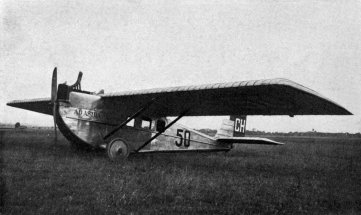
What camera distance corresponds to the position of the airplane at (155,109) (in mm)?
7293

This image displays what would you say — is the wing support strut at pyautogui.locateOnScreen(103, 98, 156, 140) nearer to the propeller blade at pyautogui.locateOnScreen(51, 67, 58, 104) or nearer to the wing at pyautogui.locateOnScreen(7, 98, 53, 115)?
the propeller blade at pyautogui.locateOnScreen(51, 67, 58, 104)

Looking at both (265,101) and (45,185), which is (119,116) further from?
(45,185)

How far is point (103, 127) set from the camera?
9664mm

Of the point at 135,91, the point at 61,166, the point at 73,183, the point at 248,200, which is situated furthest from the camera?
the point at 135,91

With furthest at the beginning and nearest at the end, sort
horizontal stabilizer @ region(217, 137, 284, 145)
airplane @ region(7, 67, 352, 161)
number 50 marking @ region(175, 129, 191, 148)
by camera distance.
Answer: number 50 marking @ region(175, 129, 191, 148), horizontal stabilizer @ region(217, 137, 284, 145), airplane @ region(7, 67, 352, 161)

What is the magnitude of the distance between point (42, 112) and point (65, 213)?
1202 centimetres

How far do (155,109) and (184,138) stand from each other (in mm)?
2100

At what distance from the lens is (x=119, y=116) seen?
32.9ft

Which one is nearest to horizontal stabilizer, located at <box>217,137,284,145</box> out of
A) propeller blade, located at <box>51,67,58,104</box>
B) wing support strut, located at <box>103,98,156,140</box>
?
wing support strut, located at <box>103,98,156,140</box>

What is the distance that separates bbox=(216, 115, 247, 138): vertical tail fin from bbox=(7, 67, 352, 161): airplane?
219cm

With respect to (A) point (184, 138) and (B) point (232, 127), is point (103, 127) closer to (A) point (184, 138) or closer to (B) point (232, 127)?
(A) point (184, 138)

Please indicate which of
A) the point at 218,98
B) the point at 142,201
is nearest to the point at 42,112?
the point at 218,98

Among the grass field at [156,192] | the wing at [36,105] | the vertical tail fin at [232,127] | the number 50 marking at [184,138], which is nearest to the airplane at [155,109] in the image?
the number 50 marking at [184,138]

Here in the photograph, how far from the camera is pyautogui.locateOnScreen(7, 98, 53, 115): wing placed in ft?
39.8
